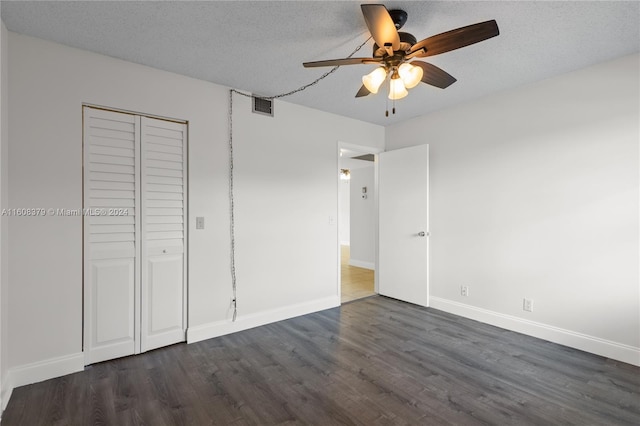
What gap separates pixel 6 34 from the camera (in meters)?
2.26

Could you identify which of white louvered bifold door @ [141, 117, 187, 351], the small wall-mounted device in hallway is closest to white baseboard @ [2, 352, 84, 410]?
white louvered bifold door @ [141, 117, 187, 351]

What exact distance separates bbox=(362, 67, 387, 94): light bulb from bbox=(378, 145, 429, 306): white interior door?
2.06 m

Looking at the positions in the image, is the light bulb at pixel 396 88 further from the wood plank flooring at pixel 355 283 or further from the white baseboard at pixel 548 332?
the wood plank flooring at pixel 355 283

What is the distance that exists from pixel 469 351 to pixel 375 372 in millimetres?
981

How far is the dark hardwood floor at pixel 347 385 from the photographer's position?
6.52 feet

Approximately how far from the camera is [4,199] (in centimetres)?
221

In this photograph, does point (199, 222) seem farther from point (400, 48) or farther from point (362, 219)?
point (362, 219)

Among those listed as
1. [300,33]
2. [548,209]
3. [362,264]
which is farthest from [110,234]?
[362,264]

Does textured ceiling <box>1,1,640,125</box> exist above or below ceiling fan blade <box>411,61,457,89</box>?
above

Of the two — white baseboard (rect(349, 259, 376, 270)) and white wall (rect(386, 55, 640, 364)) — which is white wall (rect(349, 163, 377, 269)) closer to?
white baseboard (rect(349, 259, 376, 270))

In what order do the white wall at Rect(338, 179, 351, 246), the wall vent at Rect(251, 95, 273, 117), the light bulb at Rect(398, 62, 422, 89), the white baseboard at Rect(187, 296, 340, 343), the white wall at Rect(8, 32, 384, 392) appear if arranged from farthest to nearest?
the white wall at Rect(338, 179, 351, 246) → the wall vent at Rect(251, 95, 273, 117) → the white baseboard at Rect(187, 296, 340, 343) → the white wall at Rect(8, 32, 384, 392) → the light bulb at Rect(398, 62, 422, 89)

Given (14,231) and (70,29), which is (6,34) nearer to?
(70,29)

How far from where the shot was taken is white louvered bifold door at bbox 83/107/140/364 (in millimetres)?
2605

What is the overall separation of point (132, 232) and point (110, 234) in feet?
0.53
